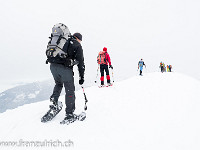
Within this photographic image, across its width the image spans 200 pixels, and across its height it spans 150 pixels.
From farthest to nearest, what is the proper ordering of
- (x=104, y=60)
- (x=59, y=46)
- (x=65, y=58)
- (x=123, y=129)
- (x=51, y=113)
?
(x=104, y=60), (x=51, y=113), (x=65, y=58), (x=59, y=46), (x=123, y=129)

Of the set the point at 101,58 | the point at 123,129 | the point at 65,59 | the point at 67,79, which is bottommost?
the point at 123,129

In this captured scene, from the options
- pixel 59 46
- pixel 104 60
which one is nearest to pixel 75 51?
pixel 59 46

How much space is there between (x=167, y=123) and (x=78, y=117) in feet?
8.86

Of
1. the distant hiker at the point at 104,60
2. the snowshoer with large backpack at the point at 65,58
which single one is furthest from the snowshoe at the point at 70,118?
the distant hiker at the point at 104,60

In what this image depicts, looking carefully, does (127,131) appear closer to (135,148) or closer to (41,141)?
(135,148)

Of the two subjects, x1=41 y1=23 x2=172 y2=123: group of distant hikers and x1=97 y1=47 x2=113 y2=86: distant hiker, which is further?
x1=97 y1=47 x2=113 y2=86: distant hiker

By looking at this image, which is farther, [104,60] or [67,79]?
[104,60]

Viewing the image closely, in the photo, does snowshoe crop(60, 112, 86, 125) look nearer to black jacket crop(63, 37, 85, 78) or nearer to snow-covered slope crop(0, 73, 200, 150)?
snow-covered slope crop(0, 73, 200, 150)

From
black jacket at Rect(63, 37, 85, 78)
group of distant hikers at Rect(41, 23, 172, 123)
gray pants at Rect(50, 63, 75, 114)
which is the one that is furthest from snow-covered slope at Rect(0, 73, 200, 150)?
black jacket at Rect(63, 37, 85, 78)

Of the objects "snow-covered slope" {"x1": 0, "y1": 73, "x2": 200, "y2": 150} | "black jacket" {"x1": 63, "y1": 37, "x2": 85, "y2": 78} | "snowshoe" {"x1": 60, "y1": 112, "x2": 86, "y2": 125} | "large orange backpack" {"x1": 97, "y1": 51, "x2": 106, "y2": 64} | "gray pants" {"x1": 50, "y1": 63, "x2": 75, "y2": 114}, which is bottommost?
"snow-covered slope" {"x1": 0, "y1": 73, "x2": 200, "y2": 150}

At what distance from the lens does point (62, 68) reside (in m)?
3.82

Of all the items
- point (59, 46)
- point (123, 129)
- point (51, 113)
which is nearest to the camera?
point (123, 129)

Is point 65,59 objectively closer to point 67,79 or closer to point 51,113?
point 67,79

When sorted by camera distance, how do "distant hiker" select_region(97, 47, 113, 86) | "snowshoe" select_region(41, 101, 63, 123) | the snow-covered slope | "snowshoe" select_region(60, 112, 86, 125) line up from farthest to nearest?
"distant hiker" select_region(97, 47, 113, 86) → "snowshoe" select_region(41, 101, 63, 123) → "snowshoe" select_region(60, 112, 86, 125) → the snow-covered slope
